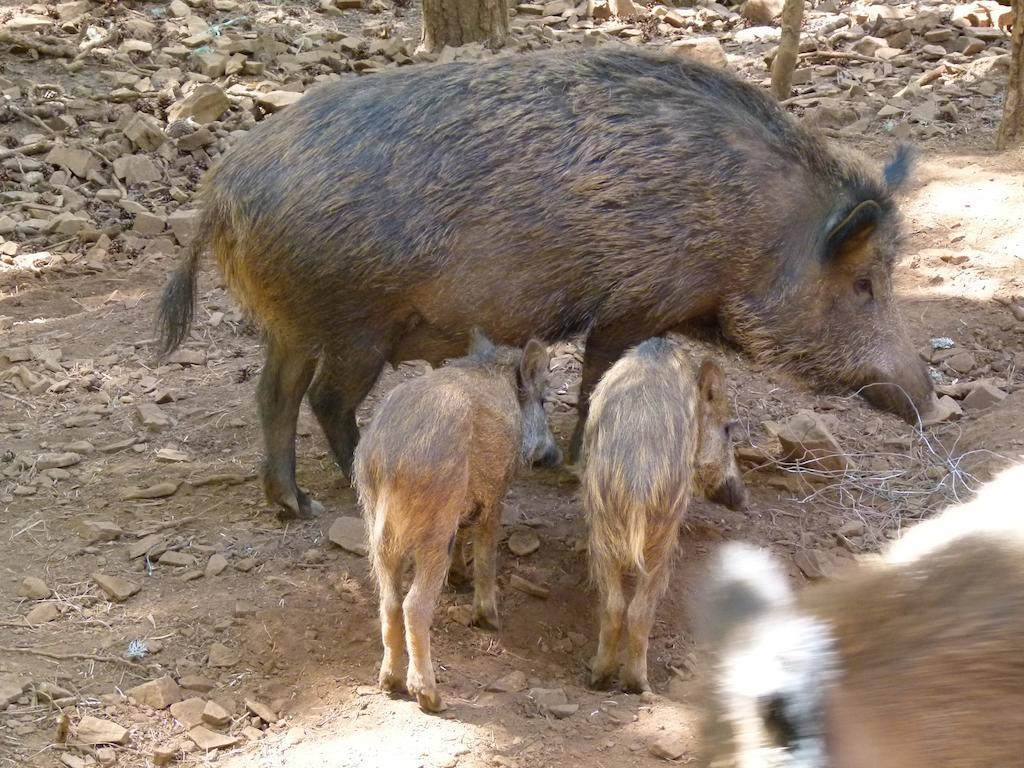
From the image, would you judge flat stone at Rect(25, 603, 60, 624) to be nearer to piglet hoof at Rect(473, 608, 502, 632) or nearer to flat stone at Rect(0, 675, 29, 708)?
flat stone at Rect(0, 675, 29, 708)

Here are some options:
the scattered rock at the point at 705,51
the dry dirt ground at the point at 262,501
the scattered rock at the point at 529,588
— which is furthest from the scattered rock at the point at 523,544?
the scattered rock at the point at 705,51

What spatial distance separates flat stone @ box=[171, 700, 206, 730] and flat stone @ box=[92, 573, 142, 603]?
70 cm

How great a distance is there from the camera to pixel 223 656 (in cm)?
400

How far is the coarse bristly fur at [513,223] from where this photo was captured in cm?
475

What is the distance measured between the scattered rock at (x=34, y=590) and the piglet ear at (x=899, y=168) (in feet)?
12.5

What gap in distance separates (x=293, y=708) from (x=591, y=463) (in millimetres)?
1191

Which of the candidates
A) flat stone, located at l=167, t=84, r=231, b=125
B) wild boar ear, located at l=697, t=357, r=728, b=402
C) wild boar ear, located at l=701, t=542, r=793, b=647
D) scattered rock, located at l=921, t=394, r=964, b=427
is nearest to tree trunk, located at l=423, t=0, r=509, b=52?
flat stone, located at l=167, t=84, r=231, b=125

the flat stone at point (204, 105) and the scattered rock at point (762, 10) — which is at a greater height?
the scattered rock at point (762, 10)

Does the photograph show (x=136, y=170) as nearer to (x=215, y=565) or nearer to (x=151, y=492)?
(x=151, y=492)

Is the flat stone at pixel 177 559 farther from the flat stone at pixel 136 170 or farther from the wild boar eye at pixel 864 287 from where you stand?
the flat stone at pixel 136 170

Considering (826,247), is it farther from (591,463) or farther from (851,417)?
(591,463)

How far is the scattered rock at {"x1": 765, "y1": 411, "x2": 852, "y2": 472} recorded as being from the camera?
5227 millimetres

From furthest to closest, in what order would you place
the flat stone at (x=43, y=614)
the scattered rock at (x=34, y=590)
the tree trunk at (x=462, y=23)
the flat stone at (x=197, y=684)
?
the tree trunk at (x=462, y=23)
the scattered rock at (x=34, y=590)
the flat stone at (x=43, y=614)
the flat stone at (x=197, y=684)

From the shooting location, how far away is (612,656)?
3973 millimetres
